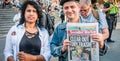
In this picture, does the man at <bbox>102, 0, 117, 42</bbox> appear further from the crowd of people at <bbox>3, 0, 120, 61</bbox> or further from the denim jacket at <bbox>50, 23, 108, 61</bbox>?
the denim jacket at <bbox>50, 23, 108, 61</bbox>

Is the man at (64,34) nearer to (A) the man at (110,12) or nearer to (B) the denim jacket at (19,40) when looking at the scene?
(B) the denim jacket at (19,40)

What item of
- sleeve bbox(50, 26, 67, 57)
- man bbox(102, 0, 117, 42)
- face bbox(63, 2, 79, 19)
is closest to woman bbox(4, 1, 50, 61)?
sleeve bbox(50, 26, 67, 57)

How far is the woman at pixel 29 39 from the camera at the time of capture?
13.2 ft

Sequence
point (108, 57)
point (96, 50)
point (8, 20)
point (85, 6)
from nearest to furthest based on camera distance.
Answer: point (96, 50) → point (85, 6) → point (108, 57) → point (8, 20)

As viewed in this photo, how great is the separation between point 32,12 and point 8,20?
20453 millimetres

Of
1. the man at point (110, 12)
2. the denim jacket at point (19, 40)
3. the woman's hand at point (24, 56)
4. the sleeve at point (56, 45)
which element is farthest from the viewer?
the man at point (110, 12)

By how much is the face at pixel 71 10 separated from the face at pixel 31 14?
42cm

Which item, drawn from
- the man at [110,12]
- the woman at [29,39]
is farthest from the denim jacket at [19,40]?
the man at [110,12]

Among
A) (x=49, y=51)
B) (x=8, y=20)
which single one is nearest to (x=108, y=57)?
(x=49, y=51)

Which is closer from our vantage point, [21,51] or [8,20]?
[21,51]

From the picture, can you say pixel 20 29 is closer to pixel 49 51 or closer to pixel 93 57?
pixel 49 51

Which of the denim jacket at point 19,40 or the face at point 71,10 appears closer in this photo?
the face at point 71,10

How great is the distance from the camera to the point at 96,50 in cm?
351

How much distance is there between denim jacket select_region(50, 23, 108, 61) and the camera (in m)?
3.80
